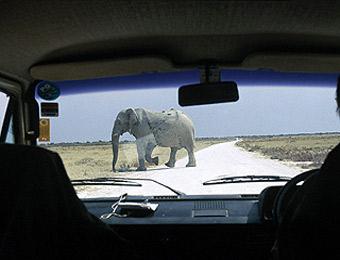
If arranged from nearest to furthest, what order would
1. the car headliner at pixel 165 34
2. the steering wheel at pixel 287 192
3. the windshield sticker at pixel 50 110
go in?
the steering wheel at pixel 287 192 → the car headliner at pixel 165 34 → the windshield sticker at pixel 50 110

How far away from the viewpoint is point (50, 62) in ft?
16.6

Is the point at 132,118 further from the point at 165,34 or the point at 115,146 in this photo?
the point at 165,34

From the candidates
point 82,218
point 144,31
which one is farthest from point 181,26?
point 82,218

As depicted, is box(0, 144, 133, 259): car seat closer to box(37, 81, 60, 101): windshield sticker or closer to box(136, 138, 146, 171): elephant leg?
box(136, 138, 146, 171): elephant leg

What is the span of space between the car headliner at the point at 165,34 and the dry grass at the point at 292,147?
2.21ft

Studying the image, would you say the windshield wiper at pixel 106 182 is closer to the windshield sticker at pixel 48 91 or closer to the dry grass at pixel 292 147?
the windshield sticker at pixel 48 91

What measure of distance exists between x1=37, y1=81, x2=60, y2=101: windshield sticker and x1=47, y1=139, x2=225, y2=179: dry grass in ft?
1.52

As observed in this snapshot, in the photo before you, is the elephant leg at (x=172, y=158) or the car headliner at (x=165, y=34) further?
the elephant leg at (x=172, y=158)

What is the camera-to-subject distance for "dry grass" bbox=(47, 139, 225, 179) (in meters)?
4.96

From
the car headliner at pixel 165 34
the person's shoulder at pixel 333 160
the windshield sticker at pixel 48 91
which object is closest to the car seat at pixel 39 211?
the person's shoulder at pixel 333 160

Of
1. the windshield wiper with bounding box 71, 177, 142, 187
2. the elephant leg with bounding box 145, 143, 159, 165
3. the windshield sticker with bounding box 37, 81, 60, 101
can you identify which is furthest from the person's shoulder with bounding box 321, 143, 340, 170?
the windshield sticker with bounding box 37, 81, 60, 101

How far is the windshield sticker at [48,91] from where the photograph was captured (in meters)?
5.27

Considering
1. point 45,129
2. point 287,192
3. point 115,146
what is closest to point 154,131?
point 115,146

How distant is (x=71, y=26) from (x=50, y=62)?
0.90 meters
